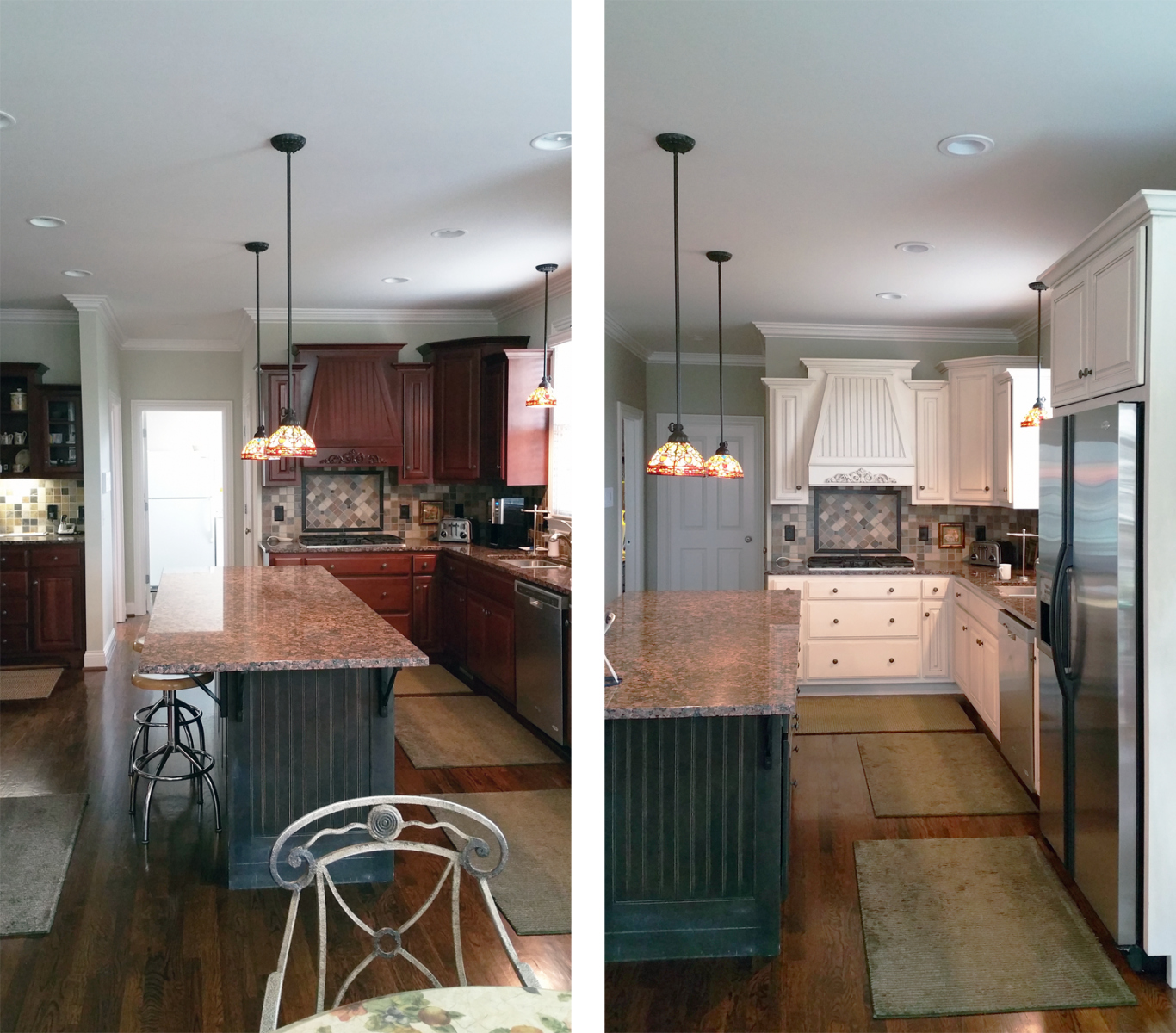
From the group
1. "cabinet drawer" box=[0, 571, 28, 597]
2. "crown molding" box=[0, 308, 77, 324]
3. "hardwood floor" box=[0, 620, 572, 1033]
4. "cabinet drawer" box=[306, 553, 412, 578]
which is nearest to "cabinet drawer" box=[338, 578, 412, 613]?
"cabinet drawer" box=[306, 553, 412, 578]

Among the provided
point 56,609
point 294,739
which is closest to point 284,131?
point 294,739

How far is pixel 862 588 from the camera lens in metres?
0.45

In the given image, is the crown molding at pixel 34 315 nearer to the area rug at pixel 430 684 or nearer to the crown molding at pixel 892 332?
the area rug at pixel 430 684

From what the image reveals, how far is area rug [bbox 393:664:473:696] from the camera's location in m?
3.83

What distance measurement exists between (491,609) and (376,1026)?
2637 millimetres

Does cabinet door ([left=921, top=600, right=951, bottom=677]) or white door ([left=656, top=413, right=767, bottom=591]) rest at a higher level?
white door ([left=656, top=413, right=767, bottom=591])

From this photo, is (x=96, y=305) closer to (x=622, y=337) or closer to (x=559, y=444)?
(x=559, y=444)

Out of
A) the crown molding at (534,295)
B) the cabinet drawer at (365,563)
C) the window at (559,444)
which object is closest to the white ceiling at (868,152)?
the crown molding at (534,295)

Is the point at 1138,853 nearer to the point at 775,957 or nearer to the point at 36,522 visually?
the point at 775,957

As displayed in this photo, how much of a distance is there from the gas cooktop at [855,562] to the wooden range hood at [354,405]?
13.1 feet

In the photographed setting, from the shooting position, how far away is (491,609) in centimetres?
358

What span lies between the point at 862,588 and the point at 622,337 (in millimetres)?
177

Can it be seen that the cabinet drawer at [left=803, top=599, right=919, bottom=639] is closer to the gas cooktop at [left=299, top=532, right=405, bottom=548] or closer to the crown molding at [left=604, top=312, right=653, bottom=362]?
the crown molding at [left=604, top=312, right=653, bottom=362]

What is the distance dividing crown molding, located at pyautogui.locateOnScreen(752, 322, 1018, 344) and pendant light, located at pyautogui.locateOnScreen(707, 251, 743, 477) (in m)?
0.03
